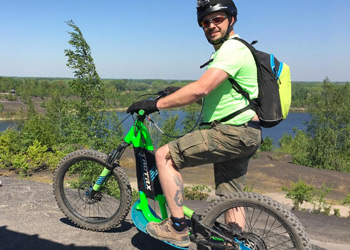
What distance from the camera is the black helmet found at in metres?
2.46

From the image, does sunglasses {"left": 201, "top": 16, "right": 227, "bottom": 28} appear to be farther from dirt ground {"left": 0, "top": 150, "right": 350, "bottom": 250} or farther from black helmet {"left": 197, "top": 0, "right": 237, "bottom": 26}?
dirt ground {"left": 0, "top": 150, "right": 350, "bottom": 250}

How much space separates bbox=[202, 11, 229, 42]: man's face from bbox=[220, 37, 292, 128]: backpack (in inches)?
7.2

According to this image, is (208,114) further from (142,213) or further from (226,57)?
(142,213)

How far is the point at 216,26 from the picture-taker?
100 inches

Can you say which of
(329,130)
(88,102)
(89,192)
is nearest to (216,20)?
(89,192)

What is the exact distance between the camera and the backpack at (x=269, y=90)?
2.46 metres

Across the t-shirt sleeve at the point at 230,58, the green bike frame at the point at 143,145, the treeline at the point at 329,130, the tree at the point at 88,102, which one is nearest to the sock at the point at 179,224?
the green bike frame at the point at 143,145

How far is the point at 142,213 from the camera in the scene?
3230 mm

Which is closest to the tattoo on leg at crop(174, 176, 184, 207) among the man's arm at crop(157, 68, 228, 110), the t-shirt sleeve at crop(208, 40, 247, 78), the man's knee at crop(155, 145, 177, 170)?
the man's knee at crop(155, 145, 177, 170)

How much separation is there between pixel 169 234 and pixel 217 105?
1.41 m

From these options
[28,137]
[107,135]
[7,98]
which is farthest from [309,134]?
[7,98]

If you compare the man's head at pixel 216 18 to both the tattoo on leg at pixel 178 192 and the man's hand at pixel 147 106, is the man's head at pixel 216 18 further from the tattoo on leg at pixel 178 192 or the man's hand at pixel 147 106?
the tattoo on leg at pixel 178 192

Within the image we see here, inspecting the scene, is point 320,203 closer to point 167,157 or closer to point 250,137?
point 250,137

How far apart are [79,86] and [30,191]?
32.3ft
